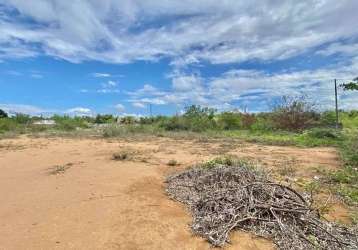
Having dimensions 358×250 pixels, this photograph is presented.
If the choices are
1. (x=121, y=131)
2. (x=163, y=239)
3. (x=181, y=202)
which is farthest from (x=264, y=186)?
(x=121, y=131)

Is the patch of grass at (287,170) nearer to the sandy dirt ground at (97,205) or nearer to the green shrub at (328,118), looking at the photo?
the sandy dirt ground at (97,205)

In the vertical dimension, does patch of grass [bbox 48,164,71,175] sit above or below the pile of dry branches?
above

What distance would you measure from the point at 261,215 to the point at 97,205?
2.45 m

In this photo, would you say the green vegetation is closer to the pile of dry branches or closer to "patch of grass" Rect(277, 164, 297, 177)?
"patch of grass" Rect(277, 164, 297, 177)

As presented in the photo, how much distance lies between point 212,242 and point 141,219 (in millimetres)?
1198

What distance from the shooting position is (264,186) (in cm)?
600

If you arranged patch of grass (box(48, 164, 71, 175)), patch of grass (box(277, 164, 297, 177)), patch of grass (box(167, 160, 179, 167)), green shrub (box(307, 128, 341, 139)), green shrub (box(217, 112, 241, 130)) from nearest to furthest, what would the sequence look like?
patch of grass (box(277, 164, 297, 177)), patch of grass (box(48, 164, 71, 175)), patch of grass (box(167, 160, 179, 167)), green shrub (box(307, 128, 341, 139)), green shrub (box(217, 112, 241, 130))

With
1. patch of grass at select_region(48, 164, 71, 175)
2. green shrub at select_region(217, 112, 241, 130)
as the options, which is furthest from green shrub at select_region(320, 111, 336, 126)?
patch of grass at select_region(48, 164, 71, 175)

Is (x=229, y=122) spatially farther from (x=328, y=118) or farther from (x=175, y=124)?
(x=328, y=118)

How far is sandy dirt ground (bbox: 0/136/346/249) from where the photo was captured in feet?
16.1

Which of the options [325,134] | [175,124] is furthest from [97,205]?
[175,124]

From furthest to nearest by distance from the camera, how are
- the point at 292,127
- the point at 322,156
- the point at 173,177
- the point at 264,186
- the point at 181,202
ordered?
the point at 292,127 < the point at 322,156 < the point at 173,177 < the point at 181,202 < the point at 264,186

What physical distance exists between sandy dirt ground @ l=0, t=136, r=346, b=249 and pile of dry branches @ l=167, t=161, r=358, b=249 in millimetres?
173

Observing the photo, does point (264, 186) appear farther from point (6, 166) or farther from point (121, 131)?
point (121, 131)
